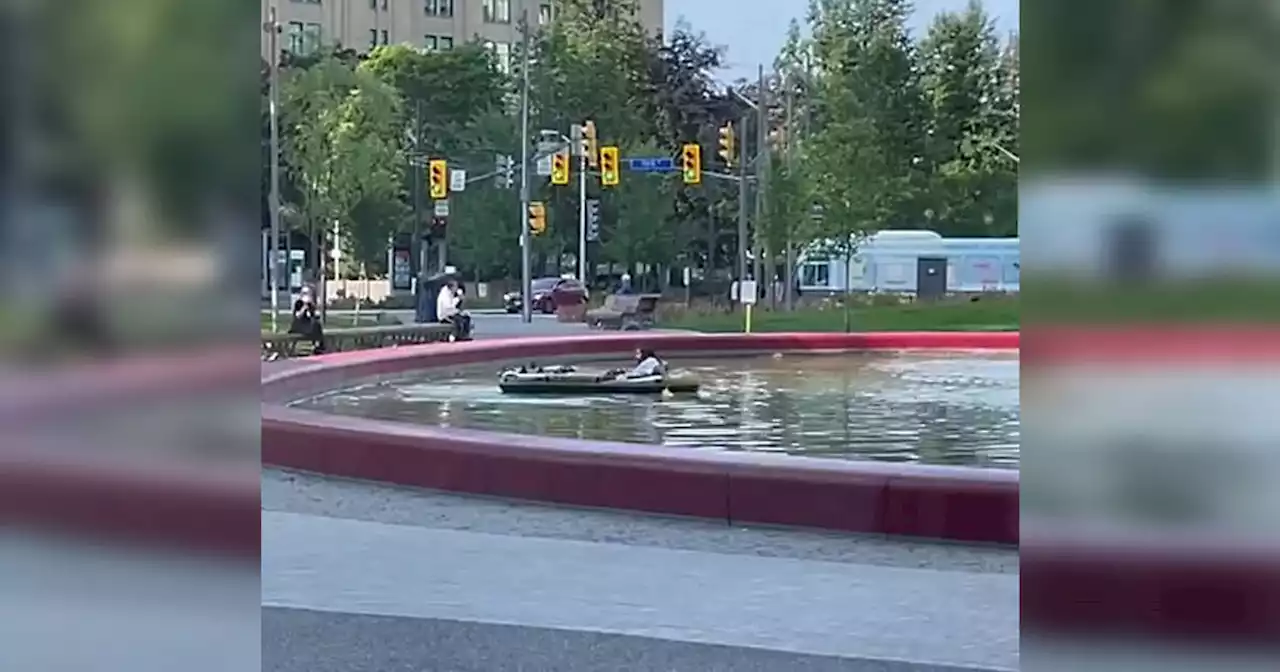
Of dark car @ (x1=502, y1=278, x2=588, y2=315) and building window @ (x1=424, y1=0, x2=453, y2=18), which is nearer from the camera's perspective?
dark car @ (x1=502, y1=278, x2=588, y2=315)

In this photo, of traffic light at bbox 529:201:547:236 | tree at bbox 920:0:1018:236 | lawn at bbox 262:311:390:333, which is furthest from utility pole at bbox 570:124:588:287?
tree at bbox 920:0:1018:236

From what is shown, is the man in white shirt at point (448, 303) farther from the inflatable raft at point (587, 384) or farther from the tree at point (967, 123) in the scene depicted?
the tree at point (967, 123)

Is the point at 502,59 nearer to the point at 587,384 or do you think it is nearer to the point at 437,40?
the point at 437,40

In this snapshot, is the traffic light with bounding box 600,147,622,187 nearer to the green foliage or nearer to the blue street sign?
the blue street sign

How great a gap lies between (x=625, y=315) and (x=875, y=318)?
666 centimetres

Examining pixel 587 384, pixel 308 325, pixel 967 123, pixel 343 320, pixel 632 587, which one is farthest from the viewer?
pixel 967 123

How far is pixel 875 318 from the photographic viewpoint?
40625 mm

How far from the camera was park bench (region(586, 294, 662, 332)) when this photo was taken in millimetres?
38094

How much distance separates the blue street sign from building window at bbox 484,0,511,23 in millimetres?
26446

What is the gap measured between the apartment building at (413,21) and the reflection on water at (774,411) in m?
38.7
